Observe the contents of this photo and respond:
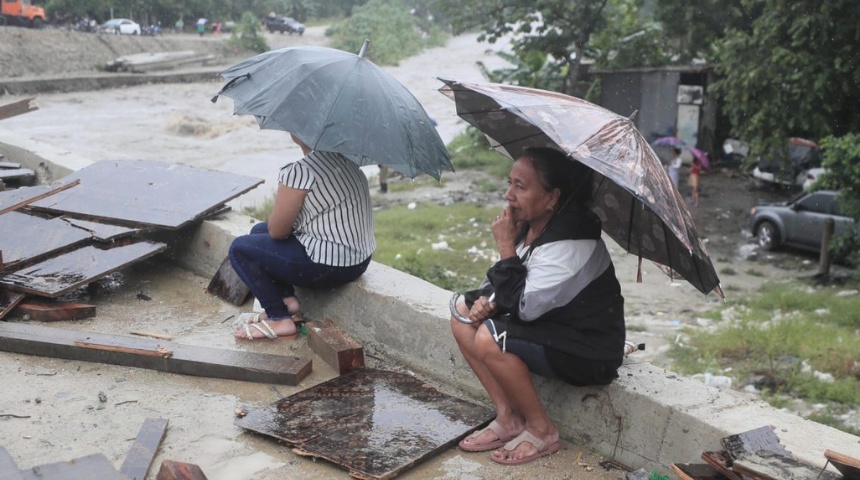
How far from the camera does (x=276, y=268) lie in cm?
470

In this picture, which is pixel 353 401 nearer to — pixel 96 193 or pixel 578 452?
pixel 578 452

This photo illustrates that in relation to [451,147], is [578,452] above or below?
above

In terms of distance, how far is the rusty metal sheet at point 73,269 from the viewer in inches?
199

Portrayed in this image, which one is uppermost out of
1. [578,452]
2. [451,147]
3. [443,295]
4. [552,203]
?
[552,203]

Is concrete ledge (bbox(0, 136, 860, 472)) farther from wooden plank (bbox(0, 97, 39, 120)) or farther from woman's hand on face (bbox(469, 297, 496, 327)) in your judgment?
wooden plank (bbox(0, 97, 39, 120))

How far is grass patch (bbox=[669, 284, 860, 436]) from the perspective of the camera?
7.06 m

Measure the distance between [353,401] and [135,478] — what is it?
3.54ft

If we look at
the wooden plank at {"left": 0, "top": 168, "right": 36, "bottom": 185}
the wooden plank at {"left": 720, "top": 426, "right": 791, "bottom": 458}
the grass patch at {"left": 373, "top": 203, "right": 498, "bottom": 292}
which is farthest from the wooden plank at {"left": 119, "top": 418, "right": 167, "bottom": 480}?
the grass patch at {"left": 373, "top": 203, "right": 498, "bottom": 292}

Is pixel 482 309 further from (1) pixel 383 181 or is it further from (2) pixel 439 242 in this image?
(1) pixel 383 181

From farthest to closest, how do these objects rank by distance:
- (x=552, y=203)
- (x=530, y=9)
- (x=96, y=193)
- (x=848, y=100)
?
1. (x=530, y=9)
2. (x=848, y=100)
3. (x=96, y=193)
4. (x=552, y=203)

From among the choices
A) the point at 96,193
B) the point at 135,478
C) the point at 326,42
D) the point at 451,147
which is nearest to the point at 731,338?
the point at 96,193

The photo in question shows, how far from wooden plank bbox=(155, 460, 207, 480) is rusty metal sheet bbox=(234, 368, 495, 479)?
18.4 inches

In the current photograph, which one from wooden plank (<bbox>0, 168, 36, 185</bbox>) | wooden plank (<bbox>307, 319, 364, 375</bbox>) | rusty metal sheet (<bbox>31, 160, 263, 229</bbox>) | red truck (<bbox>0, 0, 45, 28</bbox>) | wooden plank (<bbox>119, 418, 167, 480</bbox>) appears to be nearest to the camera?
wooden plank (<bbox>119, 418, 167, 480</bbox>)

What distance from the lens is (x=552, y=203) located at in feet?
11.3
